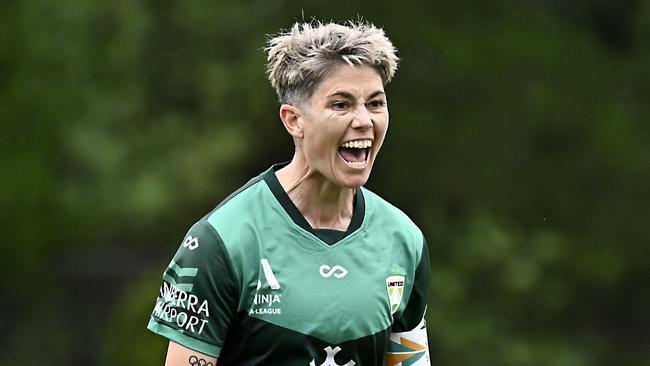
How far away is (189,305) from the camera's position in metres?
4.71

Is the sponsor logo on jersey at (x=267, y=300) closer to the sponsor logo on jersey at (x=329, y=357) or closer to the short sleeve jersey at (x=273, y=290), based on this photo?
the short sleeve jersey at (x=273, y=290)

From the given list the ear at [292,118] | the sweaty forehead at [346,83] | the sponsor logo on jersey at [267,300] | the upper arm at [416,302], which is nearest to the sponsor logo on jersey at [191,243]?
the sponsor logo on jersey at [267,300]

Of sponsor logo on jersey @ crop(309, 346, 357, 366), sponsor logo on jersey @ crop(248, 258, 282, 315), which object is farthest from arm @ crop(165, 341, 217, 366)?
sponsor logo on jersey @ crop(309, 346, 357, 366)

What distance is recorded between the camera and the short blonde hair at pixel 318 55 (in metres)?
4.79

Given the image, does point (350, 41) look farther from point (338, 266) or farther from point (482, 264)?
point (482, 264)

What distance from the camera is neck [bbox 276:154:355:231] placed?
496cm

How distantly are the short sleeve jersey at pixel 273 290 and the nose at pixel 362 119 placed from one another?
0.37 metres

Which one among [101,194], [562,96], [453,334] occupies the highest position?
[562,96]

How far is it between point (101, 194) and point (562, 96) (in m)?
5.35

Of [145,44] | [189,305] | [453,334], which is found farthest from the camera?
[145,44]

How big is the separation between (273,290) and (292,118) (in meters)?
0.55

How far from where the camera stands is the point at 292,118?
16.0 ft

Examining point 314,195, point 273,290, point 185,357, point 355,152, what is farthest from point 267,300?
point 355,152

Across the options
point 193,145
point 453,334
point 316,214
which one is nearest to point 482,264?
point 453,334
